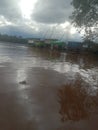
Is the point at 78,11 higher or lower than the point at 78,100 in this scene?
higher

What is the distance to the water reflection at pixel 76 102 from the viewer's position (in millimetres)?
6387

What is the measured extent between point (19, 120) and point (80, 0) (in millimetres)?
16266

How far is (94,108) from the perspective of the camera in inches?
284

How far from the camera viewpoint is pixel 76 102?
7.56 m

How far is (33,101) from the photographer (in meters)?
7.34

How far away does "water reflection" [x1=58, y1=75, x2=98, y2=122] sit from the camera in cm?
639

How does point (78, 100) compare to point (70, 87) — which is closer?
point (78, 100)

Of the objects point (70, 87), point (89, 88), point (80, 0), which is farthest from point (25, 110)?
point (80, 0)

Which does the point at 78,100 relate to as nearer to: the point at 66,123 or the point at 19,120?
the point at 66,123

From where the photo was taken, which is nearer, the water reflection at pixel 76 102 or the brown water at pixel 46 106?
the brown water at pixel 46 106

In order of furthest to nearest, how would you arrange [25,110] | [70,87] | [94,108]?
[70,87]
[94,108]
[25,110]

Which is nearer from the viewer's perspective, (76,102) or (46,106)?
(46,106)

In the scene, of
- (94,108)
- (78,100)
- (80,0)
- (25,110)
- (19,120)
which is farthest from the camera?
(80,0)

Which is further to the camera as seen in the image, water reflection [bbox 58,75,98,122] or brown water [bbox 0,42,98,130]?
water reflection [bbox 58,75,98,122]
